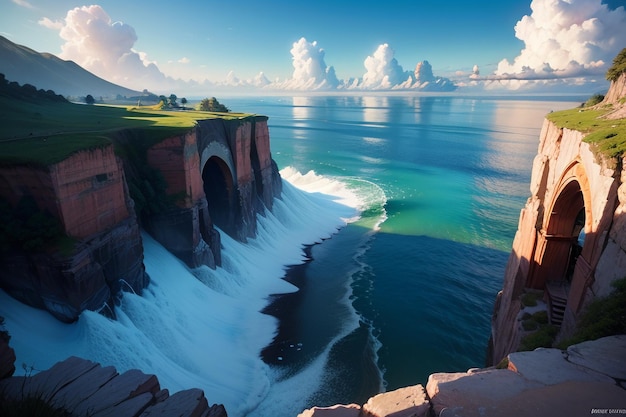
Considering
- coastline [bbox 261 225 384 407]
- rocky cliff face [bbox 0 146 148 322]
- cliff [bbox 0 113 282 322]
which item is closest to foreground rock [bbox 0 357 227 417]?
rocky cliff face [bbox 0 146 148 322]

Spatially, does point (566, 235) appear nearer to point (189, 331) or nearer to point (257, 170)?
point (189, 331)

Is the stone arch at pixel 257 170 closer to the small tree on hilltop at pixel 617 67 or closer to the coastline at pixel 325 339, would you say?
the coastline at pixel 325 339

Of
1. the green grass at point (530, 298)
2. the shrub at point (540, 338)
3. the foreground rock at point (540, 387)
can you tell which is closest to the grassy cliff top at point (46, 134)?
the foreground rock at point (540, 387)

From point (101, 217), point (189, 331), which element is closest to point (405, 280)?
point (189, 331)

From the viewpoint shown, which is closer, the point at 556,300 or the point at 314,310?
the point at 556,300

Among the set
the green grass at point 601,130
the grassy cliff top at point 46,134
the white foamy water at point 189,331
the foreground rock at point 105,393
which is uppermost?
the green grass at point 601,130

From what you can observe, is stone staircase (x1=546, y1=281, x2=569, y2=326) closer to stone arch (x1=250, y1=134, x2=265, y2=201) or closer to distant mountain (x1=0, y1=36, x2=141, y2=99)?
stone arch (x1=250, y1=134, x2=265, y2=201)
